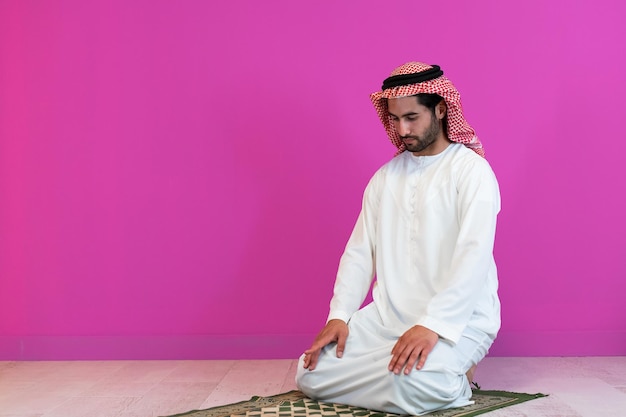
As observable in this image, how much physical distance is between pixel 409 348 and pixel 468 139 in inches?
32.1

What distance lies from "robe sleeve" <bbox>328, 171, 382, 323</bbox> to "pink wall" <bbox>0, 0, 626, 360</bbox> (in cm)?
69

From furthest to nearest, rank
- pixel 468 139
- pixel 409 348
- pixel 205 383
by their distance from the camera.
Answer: pixel 205 383 < pixel 468 139 < pixel 409 348

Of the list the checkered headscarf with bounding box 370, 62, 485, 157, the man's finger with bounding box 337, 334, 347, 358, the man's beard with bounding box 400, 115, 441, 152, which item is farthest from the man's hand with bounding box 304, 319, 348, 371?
the checkered headscarf with bounding box 370, 62, 485, 157

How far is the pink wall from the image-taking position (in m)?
3.58

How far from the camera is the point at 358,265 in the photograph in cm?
284

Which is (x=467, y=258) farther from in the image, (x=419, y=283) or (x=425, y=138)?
(x=425, y=138)

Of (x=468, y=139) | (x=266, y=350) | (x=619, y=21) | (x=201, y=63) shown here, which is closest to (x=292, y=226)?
(x=266, y=350)

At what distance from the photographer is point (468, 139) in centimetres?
283

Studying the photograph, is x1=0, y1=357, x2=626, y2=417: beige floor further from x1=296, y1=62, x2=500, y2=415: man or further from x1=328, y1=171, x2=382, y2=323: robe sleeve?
x1=328, y1=171, x2=382, y2=323: robe sleeve

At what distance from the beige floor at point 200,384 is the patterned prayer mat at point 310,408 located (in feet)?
0.22

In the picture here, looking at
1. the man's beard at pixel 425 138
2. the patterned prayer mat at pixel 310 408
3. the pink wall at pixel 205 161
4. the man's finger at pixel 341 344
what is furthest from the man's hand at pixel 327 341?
the pink wall at pixel 205 161

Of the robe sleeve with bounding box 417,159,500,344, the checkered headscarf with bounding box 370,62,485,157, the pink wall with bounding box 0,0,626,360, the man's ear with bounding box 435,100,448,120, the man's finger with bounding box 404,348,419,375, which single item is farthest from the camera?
the pink wall with bounding box 0,0,626,360

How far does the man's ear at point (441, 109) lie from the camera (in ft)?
9.10

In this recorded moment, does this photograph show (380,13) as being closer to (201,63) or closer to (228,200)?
(201,63)
